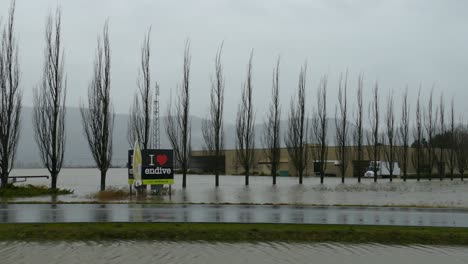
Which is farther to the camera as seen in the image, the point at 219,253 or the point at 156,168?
the point at 156,168

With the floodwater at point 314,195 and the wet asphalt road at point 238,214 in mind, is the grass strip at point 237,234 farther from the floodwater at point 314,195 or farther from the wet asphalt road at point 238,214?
the floodwater at point 314,195

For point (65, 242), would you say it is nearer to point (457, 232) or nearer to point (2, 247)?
point (2, 247)

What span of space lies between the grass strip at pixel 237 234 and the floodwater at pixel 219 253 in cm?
50

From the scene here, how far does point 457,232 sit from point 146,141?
73.2 ft

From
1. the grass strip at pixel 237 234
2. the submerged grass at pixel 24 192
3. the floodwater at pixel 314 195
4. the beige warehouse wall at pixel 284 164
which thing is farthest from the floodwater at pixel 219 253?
the beige warehouse wall at pixel 284 164

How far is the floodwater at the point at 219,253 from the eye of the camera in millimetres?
8945

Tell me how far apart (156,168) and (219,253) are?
15.6 m

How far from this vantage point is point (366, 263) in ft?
29.3

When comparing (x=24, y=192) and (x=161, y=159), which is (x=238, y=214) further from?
(x=24, y=192)

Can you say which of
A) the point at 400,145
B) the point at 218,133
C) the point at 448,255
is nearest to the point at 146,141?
the point at 218,133

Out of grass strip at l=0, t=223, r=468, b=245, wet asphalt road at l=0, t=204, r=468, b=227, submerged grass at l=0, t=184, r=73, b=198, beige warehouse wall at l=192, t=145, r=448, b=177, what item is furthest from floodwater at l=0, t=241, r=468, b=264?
beige warehouse wall at l=192, t=145, r=448, b=177

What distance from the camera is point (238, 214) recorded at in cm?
1555

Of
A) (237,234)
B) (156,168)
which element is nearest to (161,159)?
(156,168)

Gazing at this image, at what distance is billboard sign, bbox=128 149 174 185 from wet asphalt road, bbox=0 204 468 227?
18.0 feet
